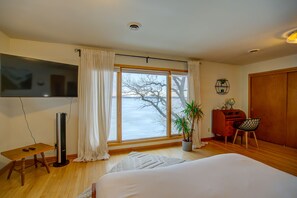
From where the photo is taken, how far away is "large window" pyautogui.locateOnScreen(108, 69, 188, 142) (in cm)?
339

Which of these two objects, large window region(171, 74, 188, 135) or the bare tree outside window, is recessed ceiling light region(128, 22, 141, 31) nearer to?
the bare tree outside window

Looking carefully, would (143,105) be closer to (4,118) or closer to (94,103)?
(94,103)

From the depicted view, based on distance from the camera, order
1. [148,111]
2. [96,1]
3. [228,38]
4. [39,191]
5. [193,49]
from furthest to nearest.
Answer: [148,111], [193,49], [228,38], [39,191], [96,1]

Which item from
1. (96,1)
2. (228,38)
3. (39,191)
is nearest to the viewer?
(96,1)

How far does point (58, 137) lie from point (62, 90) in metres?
0.82

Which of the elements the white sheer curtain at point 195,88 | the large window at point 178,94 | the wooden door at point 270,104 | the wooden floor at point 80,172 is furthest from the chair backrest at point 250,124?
the large window at point 178,94

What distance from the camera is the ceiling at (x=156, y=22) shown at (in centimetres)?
171

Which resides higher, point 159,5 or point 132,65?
point 159,5

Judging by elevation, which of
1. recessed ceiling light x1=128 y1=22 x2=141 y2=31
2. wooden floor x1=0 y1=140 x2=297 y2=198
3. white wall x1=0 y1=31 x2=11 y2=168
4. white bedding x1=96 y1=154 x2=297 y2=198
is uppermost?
recessed ceiling light x1=128 y1=22 x2=141 y2=31

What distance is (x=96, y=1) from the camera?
1.65 metres

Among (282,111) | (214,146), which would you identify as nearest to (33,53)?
(214,146)

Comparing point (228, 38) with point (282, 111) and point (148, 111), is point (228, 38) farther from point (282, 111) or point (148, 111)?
point (282, 111)

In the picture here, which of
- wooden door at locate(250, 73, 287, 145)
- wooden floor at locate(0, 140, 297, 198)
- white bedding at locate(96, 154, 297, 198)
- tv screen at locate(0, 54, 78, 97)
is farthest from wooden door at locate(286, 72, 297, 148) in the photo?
tv screen at locate(0, 54, 78, 97)

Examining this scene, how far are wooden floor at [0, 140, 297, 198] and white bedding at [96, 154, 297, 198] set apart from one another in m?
1.16
